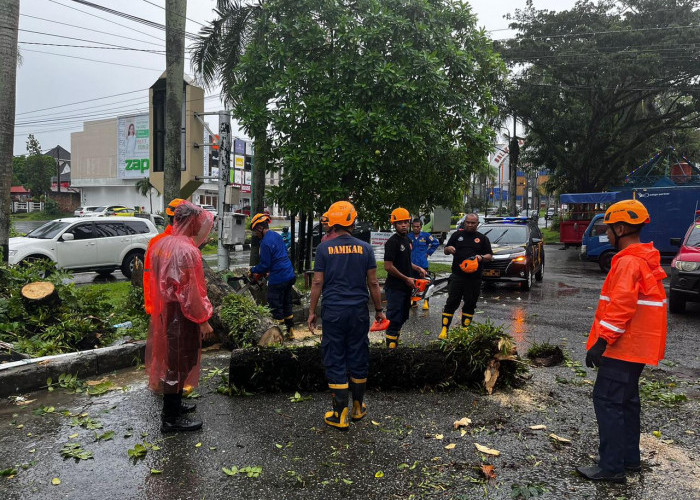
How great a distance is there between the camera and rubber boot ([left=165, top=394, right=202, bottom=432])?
14.8ft

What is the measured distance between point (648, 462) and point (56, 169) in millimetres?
74172

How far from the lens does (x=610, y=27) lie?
2530 centimetres

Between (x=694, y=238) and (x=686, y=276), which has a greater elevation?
(x=694, y=238)

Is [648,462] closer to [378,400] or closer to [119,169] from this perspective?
[378,400]

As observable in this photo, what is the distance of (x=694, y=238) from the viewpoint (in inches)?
402

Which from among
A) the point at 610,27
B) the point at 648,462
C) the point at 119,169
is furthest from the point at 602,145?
the point at 119,169

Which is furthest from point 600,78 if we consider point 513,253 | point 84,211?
point 84,211

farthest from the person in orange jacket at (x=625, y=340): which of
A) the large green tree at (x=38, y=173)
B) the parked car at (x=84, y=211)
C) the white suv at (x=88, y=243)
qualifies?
the large green tree at (x=38, y=173)

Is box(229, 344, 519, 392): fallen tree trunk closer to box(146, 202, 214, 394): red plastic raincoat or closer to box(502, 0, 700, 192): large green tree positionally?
box(146, 202, 214, 394): red plastic raincoat

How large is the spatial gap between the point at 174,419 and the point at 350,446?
151cm

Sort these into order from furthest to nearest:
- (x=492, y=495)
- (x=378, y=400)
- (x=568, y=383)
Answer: (x=568, y=383) < (x=378, y=400) < (x=492, y=495)

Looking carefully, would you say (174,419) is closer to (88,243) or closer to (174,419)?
(174,419)

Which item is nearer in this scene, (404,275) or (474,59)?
(404,275)

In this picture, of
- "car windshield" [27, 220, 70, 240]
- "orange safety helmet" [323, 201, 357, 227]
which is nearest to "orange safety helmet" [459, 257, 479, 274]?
"orange safety helmet" [323, 201, 357, 227]
